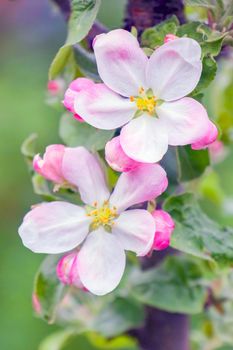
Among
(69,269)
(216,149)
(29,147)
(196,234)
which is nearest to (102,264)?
(69,269)

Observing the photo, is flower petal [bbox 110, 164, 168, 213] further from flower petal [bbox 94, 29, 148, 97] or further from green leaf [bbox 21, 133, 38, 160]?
green leaf [bbox 21, 133, 38, 160]

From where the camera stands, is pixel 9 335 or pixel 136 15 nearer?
pixel 136 15

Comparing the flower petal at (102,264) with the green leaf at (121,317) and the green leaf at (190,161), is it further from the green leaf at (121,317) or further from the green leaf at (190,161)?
the green leaf at (121,317)

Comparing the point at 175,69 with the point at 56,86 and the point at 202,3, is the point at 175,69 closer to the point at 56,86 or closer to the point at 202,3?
the point at 202,3

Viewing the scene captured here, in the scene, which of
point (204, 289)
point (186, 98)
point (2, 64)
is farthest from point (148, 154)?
point (2, 64)

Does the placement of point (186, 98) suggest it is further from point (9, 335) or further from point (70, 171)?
point (9, 335)

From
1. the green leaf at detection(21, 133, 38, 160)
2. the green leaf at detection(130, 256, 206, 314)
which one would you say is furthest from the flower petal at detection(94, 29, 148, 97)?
the green leaf at detection(130, 256, 206, 314)
